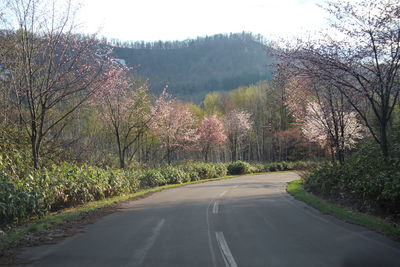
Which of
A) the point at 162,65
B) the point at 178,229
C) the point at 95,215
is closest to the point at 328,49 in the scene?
the point at 178,229

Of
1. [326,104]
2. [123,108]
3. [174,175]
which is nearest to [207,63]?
[174,175]

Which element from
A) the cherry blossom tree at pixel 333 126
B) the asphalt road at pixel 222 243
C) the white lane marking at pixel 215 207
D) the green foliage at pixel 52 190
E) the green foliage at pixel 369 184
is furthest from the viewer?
the cherry blossom tree at pixel 333 126

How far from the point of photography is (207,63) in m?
101

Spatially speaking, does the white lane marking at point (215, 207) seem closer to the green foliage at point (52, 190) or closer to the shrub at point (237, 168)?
the green foliage at point (52, 190)

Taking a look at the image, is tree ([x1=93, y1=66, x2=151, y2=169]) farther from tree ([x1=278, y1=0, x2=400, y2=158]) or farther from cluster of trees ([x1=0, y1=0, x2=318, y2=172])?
tree ([x1=278, y1=0, x2=400, y2=158])

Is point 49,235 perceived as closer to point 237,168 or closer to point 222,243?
point 222,243

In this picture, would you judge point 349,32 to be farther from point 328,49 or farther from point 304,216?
point 304,216

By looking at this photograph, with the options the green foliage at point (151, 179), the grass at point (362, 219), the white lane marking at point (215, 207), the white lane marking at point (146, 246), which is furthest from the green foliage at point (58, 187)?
the white lane marking at point (215, 207)

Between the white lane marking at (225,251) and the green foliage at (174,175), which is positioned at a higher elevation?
the green foliage at (174,175)

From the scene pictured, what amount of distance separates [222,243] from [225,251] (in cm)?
65

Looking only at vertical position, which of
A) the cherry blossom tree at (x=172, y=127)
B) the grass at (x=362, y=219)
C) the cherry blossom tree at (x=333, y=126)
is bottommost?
the grass at (x=362, y=219)

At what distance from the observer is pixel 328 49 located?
11703 mm

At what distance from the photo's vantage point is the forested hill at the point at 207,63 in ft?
260

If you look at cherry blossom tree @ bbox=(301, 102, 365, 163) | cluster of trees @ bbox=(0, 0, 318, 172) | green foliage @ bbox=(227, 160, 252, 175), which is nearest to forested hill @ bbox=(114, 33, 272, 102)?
green foliage @ bbox=(227, 160, 252, 175)
